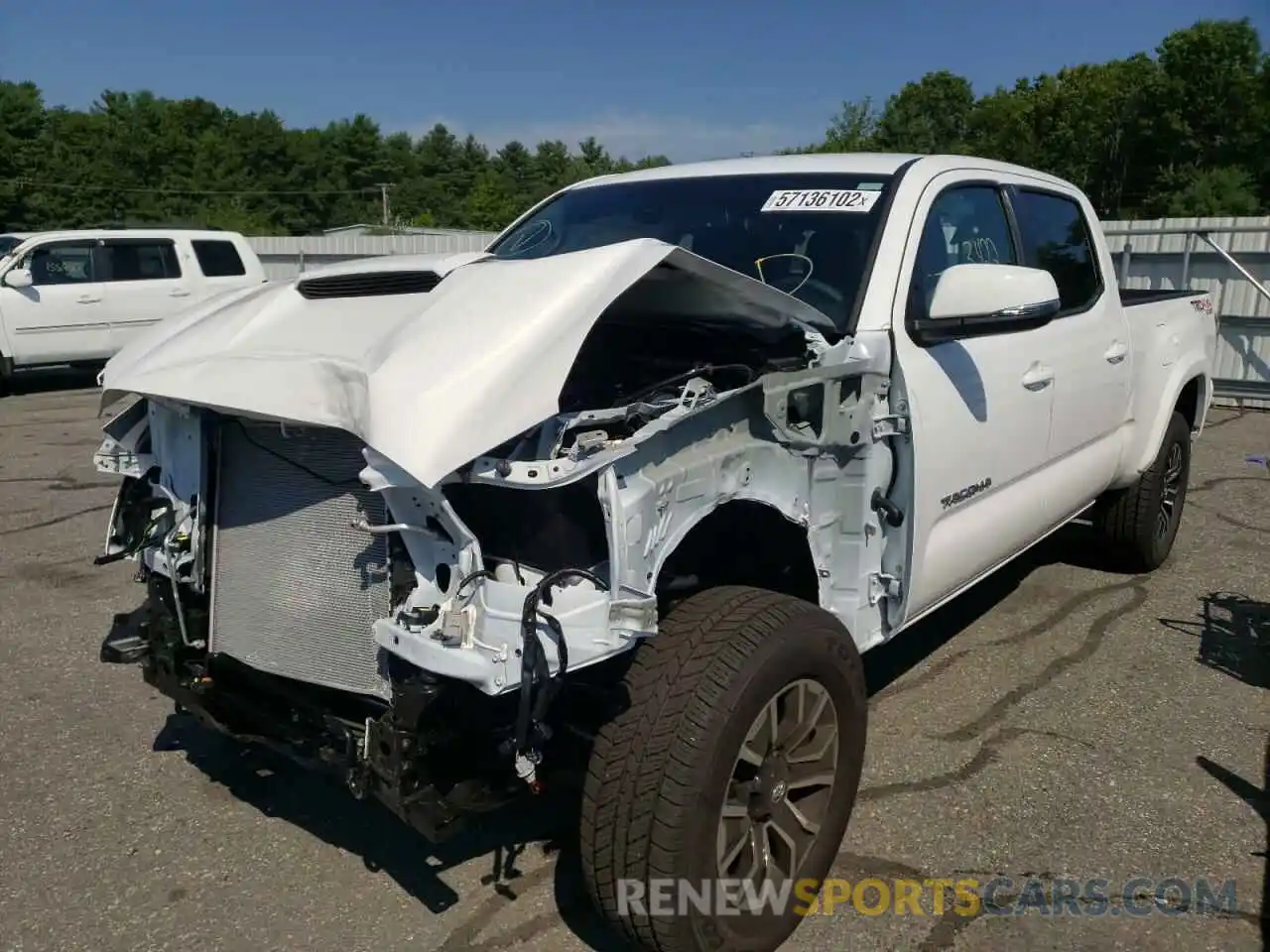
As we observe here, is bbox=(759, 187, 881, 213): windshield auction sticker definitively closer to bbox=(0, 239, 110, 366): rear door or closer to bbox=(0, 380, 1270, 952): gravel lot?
bbox=(0, 380, 1270, 952): gravel lot

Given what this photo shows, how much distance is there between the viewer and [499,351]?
2.17 metres

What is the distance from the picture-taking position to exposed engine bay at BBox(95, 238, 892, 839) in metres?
2.16

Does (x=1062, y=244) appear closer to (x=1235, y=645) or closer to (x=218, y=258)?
(x=1235, y=645)

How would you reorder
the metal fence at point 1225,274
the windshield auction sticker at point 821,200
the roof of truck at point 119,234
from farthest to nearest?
the roof of truck at point 119,234
the metal fence at point 1225,274
the windshield auction sticker at point 821,200

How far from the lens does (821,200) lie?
346 cm

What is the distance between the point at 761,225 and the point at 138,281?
1289 centimetres

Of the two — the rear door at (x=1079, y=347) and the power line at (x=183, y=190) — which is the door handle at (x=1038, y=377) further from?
the power line at (x=183, y=190)

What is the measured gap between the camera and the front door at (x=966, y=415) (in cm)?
314


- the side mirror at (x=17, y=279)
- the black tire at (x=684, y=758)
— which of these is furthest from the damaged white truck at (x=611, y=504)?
the side mirror at (x=17, y=279)

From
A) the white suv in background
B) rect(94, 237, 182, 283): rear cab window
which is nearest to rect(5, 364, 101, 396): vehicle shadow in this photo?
the white suv in background

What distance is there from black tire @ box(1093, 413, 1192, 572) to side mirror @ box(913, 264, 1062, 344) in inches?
100

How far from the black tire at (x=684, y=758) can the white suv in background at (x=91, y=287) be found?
40.6ft

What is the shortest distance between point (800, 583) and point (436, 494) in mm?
1326

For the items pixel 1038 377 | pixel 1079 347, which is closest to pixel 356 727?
pixel 1038 377
